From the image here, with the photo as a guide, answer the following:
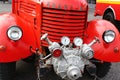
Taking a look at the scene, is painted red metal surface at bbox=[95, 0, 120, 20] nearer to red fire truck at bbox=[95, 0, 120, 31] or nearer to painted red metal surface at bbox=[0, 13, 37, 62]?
red fire truck at bbox=[95, 0, 120, 31]

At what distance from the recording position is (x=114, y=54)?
187 inches

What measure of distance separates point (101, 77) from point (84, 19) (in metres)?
1.35

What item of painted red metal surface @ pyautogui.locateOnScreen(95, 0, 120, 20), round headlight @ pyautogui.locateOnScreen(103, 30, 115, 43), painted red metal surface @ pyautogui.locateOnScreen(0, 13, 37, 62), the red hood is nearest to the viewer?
painted red metal surface @ pyautogui.locateOnScreen(0, 13, 37, 62)

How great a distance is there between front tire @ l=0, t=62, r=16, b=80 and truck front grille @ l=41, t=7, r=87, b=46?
→ 0.66m

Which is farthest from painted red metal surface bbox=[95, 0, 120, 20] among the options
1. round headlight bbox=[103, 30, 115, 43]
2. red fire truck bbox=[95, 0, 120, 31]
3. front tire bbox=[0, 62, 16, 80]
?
front tire bbox=[0, 62, 16, 80]

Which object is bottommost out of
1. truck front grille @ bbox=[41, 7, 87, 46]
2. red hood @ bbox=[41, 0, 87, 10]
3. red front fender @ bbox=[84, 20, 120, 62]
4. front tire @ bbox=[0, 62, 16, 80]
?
front tire @ bbox=[0, 62, 16, 80]

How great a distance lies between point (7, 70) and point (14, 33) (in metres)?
0.70

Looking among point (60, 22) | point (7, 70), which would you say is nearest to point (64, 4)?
point (60, 22)

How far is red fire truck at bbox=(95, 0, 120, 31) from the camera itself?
30.8 ft

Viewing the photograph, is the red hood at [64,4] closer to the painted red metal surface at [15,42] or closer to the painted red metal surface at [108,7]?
the painted red metal surface at [15,42]

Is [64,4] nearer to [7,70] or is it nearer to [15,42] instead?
[15,42]

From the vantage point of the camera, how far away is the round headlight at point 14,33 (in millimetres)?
4211

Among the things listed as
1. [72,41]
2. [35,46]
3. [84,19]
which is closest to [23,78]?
[35,46]

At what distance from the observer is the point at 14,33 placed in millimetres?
4250
